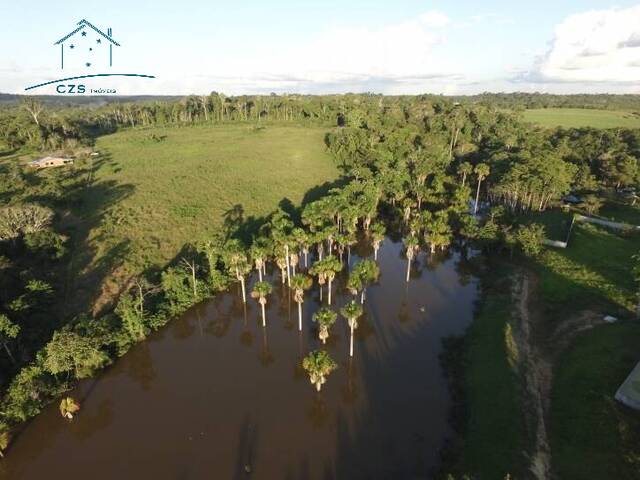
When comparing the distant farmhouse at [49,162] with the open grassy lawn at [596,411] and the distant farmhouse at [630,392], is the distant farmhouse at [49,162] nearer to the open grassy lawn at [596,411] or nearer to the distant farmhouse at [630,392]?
the open grassy lawn at [596,411]

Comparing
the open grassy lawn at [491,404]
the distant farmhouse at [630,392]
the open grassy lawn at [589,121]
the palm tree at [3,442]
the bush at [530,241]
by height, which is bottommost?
the palm tree at [3,442]

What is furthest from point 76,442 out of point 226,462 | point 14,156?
point 14,156

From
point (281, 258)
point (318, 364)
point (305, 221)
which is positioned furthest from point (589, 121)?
point (318, 364)

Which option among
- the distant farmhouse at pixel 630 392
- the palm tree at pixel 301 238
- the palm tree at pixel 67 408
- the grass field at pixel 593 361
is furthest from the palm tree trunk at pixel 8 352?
the distant farmhouse at pixel 630 392

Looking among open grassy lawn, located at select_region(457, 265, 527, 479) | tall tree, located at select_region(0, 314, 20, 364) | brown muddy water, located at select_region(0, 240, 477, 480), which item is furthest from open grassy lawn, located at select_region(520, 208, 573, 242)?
tall tree, located at select_region(0, 314, 20, 364)

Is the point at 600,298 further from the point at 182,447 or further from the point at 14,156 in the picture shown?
the point at 14,156

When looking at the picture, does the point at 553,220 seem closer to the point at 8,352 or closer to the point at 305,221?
the point at 305,221
